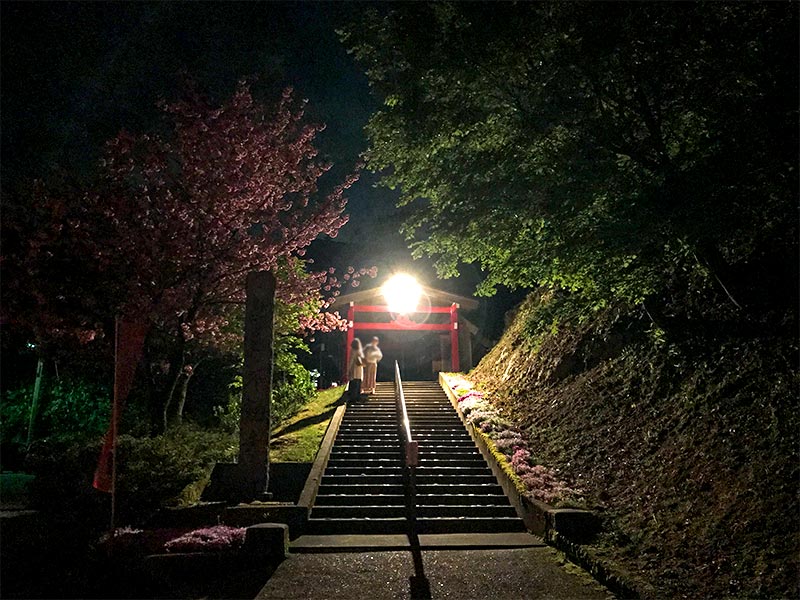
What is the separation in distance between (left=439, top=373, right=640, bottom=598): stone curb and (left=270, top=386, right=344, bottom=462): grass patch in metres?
5.39

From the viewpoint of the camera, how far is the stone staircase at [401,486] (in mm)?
8734

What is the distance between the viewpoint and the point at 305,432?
14555 millimetres

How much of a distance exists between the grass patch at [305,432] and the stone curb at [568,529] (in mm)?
5389

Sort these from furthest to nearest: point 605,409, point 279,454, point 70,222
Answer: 1. point 279,454
2. point 70,222
3. point 605,409

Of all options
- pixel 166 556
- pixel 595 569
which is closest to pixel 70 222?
pixel 166 556

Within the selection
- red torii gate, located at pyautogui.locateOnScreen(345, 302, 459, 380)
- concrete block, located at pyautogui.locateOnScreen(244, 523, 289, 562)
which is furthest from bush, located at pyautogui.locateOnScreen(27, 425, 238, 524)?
red torii gate, located at pyautogui.locateOnScreen(345, 302, 459, 380)

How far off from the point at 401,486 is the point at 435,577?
13.3ft

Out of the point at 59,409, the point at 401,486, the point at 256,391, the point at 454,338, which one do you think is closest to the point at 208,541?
the point at 256,391

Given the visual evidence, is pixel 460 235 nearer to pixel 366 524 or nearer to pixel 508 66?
pixel 508 66

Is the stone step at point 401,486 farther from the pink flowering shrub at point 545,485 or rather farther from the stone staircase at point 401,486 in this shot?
the pink flowering shrub at point 545,485

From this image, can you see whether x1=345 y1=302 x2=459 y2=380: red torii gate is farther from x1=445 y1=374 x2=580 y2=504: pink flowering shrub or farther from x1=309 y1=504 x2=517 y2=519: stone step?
x1=309 y1=504 x2=517 y2=519: stone step

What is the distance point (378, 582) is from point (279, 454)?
272 inches

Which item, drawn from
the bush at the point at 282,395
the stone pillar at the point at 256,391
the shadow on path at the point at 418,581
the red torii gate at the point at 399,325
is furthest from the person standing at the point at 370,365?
the shadow on path at the point at 418,581

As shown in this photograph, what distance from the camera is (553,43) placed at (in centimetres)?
745
